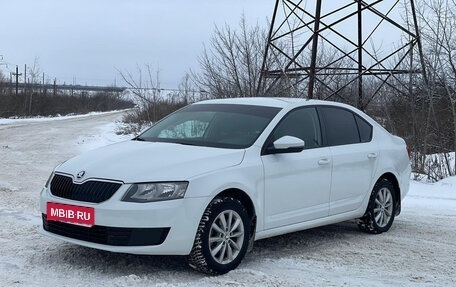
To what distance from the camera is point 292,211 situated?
556cm

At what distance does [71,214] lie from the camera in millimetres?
4711

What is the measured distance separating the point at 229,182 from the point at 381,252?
6.73 ft

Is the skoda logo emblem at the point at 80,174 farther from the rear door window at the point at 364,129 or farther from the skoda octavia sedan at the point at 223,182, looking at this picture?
the rear door window at the point at 364,129

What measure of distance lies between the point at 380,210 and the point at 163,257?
9.31 ft

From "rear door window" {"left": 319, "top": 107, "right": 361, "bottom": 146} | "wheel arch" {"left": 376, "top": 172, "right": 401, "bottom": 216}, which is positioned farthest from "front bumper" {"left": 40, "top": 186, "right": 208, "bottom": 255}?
"wheel arch" {"left": 376, "top": 172, "right": 401, "bottom": 216}

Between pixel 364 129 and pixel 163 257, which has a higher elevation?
pixel 364 129

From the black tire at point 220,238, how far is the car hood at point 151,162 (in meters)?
0.34

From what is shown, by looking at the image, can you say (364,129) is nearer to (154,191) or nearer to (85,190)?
(154,191)

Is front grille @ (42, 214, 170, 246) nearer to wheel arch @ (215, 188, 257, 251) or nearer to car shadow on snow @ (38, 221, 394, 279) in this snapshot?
car shadow on snow @ (38, 221, 394, 279)

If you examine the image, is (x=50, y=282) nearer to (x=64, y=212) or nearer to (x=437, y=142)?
(x=64, y=212)

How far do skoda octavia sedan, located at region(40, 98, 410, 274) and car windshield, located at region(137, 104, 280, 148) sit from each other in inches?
0.4

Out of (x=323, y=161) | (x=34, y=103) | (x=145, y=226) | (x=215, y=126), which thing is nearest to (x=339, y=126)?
(x=323, y=161)

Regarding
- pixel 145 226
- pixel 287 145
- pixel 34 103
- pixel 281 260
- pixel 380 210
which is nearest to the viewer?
pixel 145 226

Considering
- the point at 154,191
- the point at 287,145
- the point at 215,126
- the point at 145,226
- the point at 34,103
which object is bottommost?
the point at 145,226
